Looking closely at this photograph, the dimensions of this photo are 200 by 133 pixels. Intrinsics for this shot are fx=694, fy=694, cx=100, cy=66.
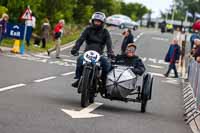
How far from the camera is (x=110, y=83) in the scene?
45.9ft

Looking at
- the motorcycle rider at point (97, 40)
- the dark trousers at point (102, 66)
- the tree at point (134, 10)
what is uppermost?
the motorcycle rider at point (97, 40)

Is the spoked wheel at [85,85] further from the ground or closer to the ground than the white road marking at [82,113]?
further from the ground

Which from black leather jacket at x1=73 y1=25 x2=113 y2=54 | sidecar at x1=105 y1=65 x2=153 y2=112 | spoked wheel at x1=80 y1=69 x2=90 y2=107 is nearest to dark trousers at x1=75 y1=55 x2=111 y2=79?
sidecar at x1=105 y1=65 x2=153 y2=112

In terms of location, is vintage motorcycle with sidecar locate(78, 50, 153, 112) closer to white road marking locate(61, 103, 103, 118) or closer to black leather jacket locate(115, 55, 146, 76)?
black leather jacket locate(115, 55, 146, 76)

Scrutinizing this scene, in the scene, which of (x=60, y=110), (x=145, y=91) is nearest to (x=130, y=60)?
(x=145, y=91)

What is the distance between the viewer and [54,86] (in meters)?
18.4

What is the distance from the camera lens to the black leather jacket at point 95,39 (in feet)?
46.7

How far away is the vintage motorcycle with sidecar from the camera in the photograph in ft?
44.2

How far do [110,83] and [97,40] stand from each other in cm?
95

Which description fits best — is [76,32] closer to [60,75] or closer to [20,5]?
[20,5]

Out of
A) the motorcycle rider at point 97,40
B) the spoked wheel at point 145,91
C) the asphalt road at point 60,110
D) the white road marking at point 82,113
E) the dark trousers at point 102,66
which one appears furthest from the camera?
the spoked wheel at point 145,91

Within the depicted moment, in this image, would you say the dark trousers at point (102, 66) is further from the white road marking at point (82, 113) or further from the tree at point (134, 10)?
the tree at point (134, 10)

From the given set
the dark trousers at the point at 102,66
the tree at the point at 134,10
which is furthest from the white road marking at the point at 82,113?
the tree at the point at 134,10

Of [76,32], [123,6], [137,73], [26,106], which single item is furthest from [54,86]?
[123,6]
